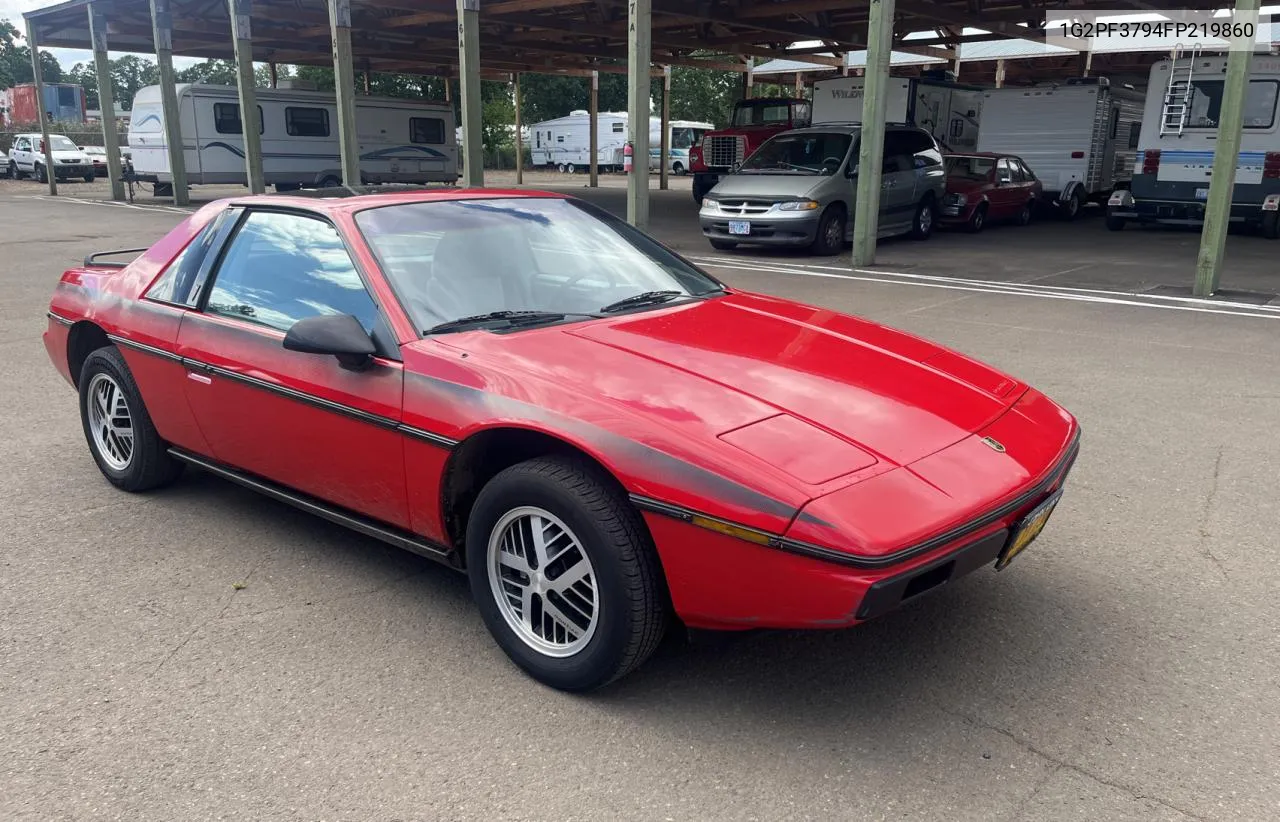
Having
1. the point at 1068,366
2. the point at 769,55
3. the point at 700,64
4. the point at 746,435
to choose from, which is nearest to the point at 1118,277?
the point at 1068,366

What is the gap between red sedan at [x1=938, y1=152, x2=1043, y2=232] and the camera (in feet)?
59.1

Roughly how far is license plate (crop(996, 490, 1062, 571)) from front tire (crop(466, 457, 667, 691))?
100cm

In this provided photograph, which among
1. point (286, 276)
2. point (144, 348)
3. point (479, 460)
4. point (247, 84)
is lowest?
point (479, 460)

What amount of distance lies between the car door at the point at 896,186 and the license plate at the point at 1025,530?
12.9 m

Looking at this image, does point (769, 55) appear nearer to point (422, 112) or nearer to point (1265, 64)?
point (422, 112)

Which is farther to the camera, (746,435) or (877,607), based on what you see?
(746,435)

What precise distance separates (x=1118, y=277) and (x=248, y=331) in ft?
38.0

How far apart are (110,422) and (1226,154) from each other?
1048cm

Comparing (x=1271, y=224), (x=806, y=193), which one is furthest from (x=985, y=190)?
(x=806, y=193)

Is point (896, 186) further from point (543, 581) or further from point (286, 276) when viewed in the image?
point (543, 581)

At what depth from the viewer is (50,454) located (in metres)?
5.04

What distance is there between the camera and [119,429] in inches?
175

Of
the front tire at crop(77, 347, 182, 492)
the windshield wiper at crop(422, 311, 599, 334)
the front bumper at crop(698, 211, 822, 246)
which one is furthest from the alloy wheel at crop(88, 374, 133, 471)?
the front bumper at crop(698, 211, 822, 246)

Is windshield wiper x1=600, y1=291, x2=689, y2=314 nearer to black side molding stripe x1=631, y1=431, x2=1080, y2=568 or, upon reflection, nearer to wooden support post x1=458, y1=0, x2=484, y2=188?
black side molding stripe x1=631, y1=431, x2=1080, y2=568
